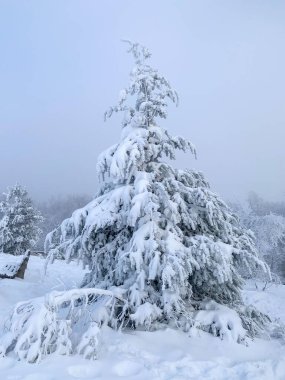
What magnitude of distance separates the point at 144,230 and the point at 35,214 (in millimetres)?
31734

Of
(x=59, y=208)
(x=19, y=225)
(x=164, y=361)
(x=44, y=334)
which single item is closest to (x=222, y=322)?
(x=164, y=361)

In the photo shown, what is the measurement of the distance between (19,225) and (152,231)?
102 feet

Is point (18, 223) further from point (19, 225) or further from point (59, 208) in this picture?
point (59, 208)

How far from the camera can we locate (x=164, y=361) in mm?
7371

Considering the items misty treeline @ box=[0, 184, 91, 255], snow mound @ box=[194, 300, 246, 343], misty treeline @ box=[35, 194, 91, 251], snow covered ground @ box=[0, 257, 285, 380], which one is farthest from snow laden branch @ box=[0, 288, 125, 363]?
misty treeline @ box=[35, 194, 91, 251]

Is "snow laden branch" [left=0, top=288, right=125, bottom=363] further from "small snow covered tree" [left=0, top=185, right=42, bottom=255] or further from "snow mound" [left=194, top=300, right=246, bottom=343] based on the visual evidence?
"small snow covered tree" [left=0, top=185, right=42, bottom=255]

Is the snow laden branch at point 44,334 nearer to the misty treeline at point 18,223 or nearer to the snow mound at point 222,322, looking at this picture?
the snow mound at point 222,322

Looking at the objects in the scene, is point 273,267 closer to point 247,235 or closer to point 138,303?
point 247,235

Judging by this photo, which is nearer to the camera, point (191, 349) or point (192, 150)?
point (191, 349)

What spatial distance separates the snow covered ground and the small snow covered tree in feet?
93.1

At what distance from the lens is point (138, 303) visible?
8.69m

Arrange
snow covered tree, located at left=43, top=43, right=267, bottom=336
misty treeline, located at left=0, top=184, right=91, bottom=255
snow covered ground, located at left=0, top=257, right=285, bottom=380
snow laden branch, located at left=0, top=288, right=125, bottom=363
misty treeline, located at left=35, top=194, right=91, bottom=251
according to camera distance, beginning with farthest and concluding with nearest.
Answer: misty treeline, located at left=35, top=194, right=91, bottom=251 < misty treeline, located at left=0, top=184, right=91, bottom=255 < snow covered tree, located at left=43, top=43, right=267, bottom=336 < snow laden branch, located at left=0, top=288, right=125, bottom=363 < snow covered ground, located at left=0, top=257, right=285, bottom=380

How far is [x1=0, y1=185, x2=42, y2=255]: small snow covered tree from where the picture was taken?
3691 centimetres

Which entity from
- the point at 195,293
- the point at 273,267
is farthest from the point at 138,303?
the point at 273,267
